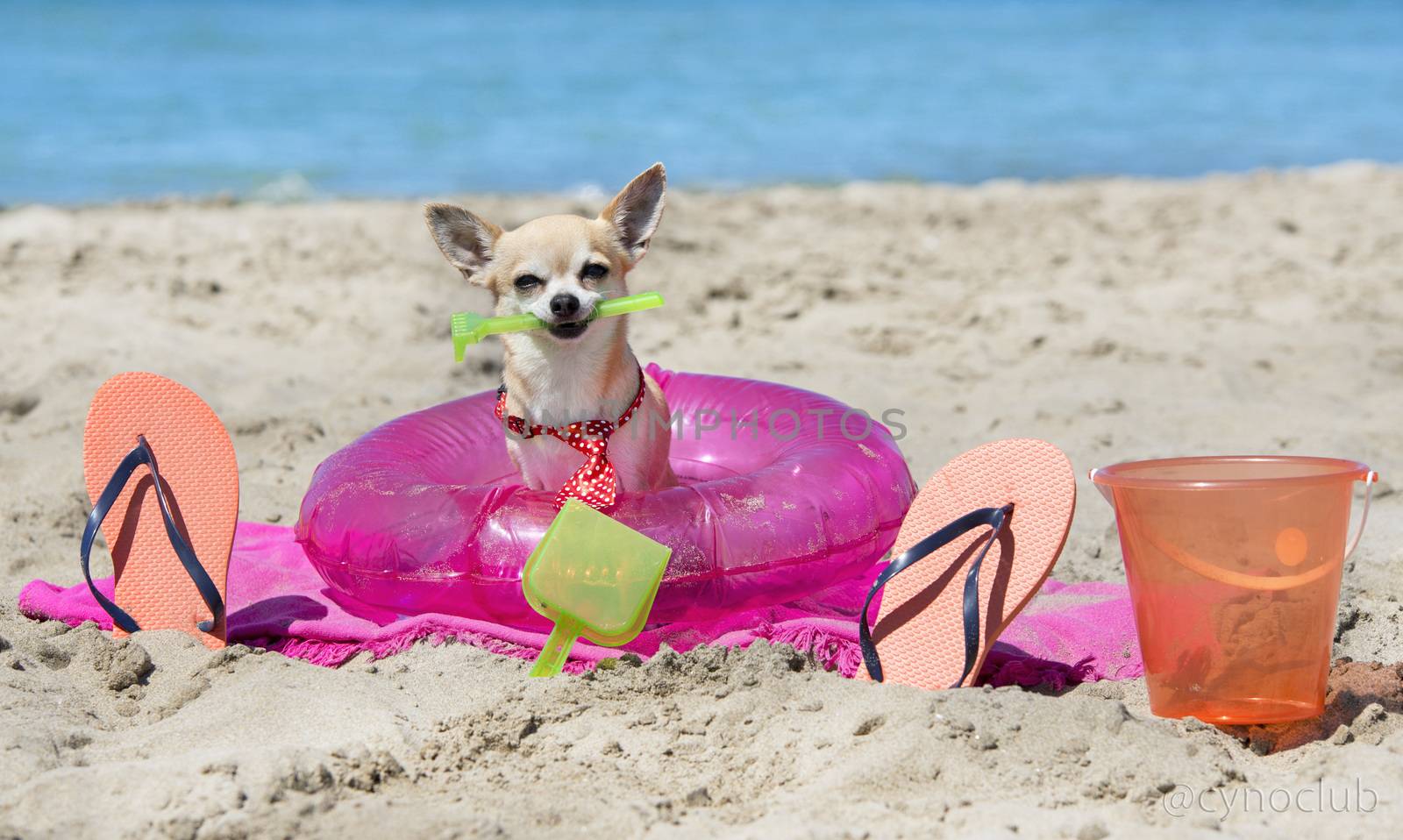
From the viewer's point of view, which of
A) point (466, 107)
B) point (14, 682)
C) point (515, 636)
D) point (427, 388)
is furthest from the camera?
point (466, 107)

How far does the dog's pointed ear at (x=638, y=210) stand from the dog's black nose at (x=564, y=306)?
410 mm

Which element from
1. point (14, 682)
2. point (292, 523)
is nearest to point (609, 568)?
point (14, 682)

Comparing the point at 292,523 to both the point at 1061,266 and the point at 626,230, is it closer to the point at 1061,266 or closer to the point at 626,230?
the point at 626,230

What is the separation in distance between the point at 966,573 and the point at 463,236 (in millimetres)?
1746

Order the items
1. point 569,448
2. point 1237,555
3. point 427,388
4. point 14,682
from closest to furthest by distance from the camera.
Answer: point 1237,555 < point 14,682 < point 569,448 < point 427,388

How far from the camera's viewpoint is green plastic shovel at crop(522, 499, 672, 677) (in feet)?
9.75

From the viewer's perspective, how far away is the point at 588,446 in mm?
3416

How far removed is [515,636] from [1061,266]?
17.2ft

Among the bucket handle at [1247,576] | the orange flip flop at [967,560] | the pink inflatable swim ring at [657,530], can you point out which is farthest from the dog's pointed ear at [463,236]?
the bucket handle at [1247,576]

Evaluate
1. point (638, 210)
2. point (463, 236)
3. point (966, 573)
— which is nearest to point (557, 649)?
point (966, 573)

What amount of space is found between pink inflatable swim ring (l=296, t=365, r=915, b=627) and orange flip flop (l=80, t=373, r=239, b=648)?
0.26 m

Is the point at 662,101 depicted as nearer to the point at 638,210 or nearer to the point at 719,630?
the point at 638,210

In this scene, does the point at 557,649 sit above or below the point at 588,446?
below

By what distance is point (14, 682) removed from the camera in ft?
9.39
